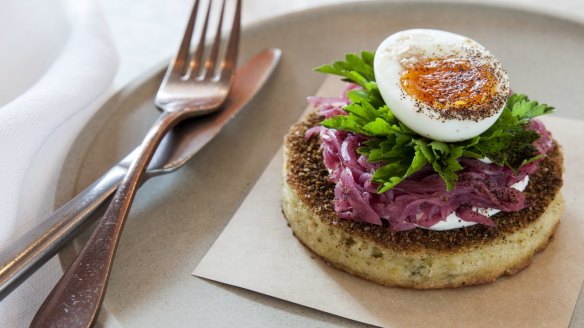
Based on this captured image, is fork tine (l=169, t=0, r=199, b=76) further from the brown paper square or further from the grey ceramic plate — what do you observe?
the brown paper square

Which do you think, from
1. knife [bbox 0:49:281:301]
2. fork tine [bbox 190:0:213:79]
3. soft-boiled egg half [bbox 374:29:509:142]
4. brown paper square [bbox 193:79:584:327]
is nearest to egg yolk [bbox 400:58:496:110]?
soft-boiled egg half [bbox 374:29:509:142]

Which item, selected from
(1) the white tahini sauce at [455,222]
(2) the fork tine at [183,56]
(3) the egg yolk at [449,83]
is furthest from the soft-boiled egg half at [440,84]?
(2) the fork tine at [183,56]

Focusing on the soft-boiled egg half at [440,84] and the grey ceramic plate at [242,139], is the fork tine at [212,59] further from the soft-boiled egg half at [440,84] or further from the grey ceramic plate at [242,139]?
the soft-boiled egg half at [440,84]

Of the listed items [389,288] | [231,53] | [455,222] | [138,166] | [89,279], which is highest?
[231,53]

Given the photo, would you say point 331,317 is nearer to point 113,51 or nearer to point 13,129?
point 13,129

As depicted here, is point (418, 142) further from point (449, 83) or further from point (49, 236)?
point (49, 236)

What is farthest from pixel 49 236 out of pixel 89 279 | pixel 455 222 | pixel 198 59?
pixel 455 222
